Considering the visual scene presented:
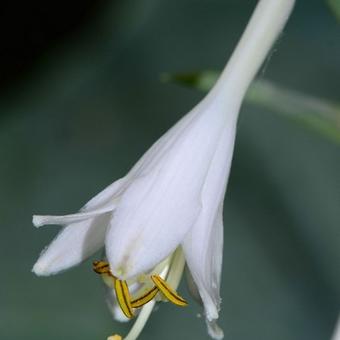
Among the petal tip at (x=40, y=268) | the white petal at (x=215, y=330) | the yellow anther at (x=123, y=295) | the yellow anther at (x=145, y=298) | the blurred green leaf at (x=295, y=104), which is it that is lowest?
the white petal at (x=215, y=330)

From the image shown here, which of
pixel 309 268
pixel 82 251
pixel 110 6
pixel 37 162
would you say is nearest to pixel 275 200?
pixel 309 268

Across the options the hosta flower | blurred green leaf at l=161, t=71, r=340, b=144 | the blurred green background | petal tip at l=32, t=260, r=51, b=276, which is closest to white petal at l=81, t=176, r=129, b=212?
the hosta flower

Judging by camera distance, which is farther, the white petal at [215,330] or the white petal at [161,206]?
the white petal at [215,330]

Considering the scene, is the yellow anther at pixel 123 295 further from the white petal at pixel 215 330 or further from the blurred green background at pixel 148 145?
the blurred green background at pixel 148 145

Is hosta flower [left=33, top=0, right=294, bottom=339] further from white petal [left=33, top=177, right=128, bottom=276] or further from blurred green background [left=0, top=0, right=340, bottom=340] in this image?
blurred green background [left=0, top=0, right=340, bottom=340]

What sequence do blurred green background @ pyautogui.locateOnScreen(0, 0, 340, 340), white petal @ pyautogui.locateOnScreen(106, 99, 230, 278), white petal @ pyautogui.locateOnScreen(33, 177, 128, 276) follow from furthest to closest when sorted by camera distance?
blurred green background @ pyautogui.locateOnScreen(0, 0, 340, 340) → white petal @ pyautogui.locateOnScreen(33, 177, 128, 276) → white petal @ pyautogui.locateOnScreen(106, 99, 230, 278)

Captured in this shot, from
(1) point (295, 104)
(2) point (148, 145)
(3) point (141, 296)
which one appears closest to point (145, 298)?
(3) point (141, 296)

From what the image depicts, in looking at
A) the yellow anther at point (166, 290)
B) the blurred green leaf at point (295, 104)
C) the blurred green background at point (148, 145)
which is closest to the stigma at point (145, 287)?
the yellow anther at point (166, 290)

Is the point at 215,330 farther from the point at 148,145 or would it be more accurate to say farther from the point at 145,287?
the point at 148,145
